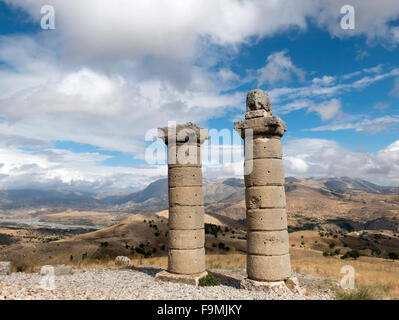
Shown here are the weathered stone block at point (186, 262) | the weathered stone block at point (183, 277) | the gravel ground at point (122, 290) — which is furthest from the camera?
the weathered stone block at point (186, 262)

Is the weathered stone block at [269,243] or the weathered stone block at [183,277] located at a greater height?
the weathered stone block at [269,243]

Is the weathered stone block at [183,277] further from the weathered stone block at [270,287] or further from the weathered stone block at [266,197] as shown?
the weathered stone block at [266,197]

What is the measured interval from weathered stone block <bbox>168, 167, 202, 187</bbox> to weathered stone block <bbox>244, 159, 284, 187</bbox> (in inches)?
101

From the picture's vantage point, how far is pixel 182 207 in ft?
43.9

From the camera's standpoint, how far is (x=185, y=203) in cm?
1337

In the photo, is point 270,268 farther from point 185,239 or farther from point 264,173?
point 185,239

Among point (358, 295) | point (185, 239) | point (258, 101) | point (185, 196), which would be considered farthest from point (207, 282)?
point (258, 101)

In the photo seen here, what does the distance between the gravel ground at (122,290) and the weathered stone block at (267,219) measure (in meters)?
2.31

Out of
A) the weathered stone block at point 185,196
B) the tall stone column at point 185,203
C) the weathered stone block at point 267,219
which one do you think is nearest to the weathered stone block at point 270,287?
the weathered stone block at point 267,219

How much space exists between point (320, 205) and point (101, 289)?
15138 centimetres

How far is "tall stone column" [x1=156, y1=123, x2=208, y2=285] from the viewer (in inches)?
514

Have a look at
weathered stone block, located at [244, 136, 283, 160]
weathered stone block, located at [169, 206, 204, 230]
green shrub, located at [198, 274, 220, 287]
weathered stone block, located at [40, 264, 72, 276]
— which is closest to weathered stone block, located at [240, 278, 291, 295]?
green shrub, located at [198, 274, 220, 287]

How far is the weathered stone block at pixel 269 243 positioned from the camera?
38.1ft

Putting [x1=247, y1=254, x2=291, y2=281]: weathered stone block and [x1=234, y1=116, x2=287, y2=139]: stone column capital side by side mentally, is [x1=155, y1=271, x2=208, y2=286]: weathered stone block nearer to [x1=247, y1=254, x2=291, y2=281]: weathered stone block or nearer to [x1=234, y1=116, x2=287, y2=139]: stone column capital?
[x1=247, y1=254, x2=291, y2=281]: weathered stone block
